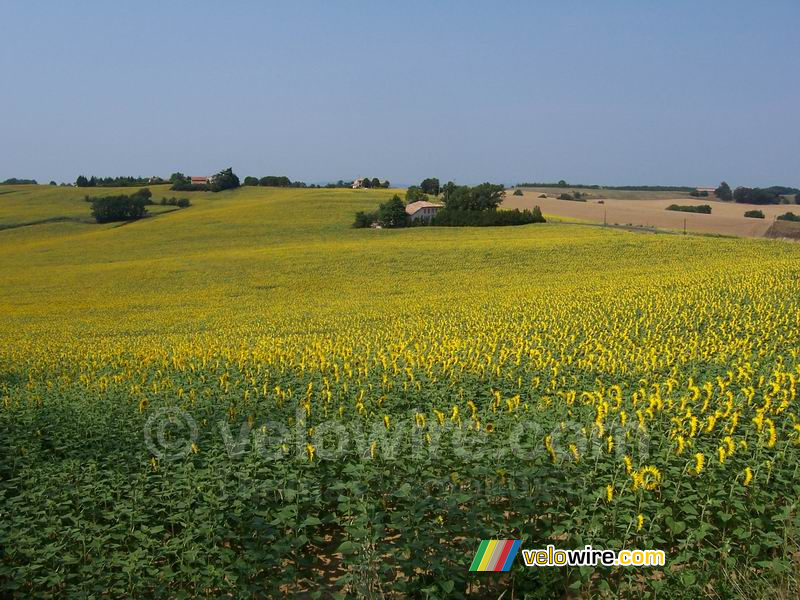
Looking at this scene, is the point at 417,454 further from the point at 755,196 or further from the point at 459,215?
the point at 755,196

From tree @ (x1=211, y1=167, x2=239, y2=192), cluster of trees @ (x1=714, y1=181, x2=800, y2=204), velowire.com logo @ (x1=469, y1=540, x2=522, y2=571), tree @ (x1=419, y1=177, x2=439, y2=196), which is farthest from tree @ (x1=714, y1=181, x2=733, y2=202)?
velowire.com logo @ (x1=469, y1=540, x2=522, y2=571)

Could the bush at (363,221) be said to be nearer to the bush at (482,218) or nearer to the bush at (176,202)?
the bush at (482,218)

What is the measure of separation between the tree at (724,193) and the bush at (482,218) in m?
60.8

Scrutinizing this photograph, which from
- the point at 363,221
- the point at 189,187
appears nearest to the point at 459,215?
the point at 363,221

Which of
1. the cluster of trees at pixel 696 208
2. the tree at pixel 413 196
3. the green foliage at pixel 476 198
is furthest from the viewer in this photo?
the tree at pixel 413 196

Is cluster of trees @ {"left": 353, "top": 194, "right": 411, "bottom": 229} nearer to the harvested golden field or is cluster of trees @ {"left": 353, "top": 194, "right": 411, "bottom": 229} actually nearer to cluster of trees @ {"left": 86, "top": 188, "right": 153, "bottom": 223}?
the harvested golden field

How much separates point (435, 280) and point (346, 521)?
98.9 feet

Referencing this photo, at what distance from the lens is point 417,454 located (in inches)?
291

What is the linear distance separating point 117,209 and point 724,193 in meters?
101

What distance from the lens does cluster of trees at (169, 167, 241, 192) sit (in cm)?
11333

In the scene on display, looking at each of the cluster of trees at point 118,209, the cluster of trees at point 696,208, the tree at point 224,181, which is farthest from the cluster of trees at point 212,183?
the cluster of trees at point 696,208

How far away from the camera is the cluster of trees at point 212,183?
11333 centimetres

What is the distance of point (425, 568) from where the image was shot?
5695 millimetres

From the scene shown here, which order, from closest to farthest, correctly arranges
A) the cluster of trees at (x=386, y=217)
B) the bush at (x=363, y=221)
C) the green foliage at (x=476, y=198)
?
the bush at (x=363, y=221) → the cluster of trees at (x=386, y=217) → the green foliage at (x=476, y=198)
